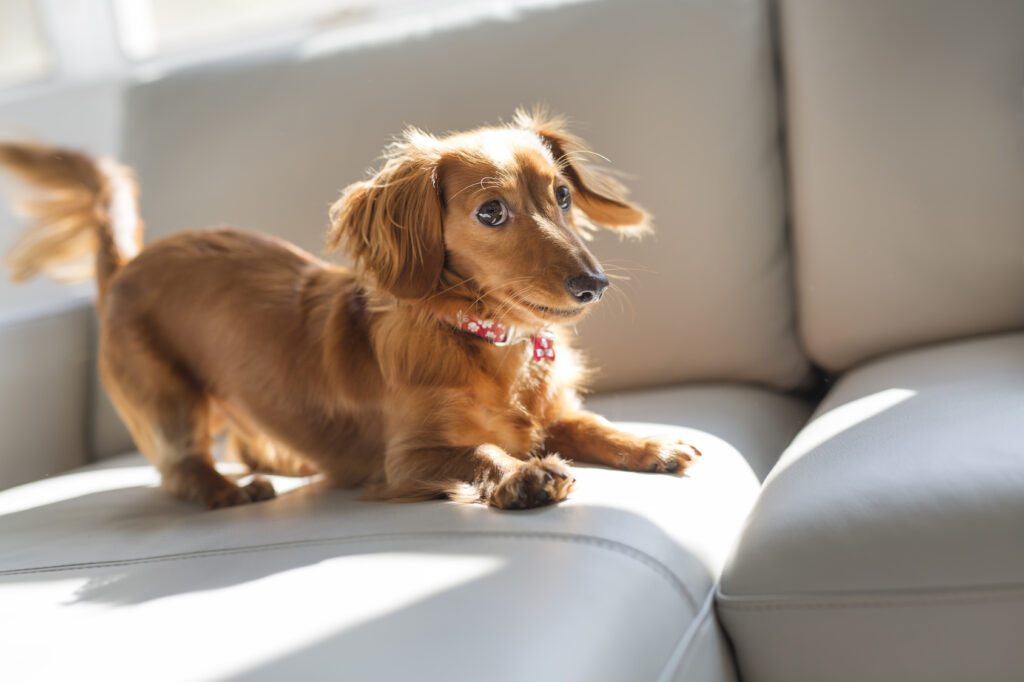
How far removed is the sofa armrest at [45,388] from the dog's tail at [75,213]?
0.55 feet

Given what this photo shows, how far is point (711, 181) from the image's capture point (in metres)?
1.54

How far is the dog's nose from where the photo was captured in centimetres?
106

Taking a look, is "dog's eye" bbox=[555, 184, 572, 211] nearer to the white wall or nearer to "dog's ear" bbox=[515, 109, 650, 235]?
"dog's ear" bbox=[515, 109, 650, 235]

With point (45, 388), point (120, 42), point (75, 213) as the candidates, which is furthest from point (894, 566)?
point (120, 42)

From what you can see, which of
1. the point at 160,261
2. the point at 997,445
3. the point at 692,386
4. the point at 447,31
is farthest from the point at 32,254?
the point at 997,445

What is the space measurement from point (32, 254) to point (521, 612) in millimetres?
1389

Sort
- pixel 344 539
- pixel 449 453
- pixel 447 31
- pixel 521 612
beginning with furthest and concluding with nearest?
pixel 447 31, pixel 449 453, pixel 344 539, pixel 521 612

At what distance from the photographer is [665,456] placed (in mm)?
1176

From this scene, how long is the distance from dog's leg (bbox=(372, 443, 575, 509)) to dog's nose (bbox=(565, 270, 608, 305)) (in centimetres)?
21

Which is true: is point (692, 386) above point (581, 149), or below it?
below

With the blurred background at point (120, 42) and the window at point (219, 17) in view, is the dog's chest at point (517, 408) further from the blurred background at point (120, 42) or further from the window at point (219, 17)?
the window at point (219, 17)

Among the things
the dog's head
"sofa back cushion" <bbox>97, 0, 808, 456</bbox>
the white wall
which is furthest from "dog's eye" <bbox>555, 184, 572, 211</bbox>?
the white wall

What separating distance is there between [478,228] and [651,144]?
0.50 meters

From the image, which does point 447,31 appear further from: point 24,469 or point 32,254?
point 24,469
